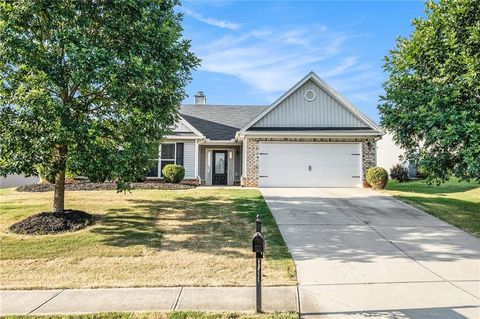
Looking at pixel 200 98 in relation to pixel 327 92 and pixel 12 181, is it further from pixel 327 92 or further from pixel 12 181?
pixel 12 181

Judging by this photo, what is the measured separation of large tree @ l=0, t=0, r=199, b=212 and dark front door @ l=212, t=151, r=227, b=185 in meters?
11.6

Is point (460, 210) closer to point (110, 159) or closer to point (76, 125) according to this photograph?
point (110, 159)

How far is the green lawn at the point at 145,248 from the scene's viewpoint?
19.2ft

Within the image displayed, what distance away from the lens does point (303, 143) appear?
18.2 m

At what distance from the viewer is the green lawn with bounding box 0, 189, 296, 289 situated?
584 cm

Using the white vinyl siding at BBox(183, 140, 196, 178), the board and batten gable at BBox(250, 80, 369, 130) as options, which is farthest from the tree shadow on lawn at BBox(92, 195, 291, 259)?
the board and batten gable at BBox(250, 80, 369, 130)

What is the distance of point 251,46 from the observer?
547 inches

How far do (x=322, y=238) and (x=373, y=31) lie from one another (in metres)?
7.78

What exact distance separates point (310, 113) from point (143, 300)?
51.1 feet

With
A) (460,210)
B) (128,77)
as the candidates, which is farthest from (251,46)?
(460,210)

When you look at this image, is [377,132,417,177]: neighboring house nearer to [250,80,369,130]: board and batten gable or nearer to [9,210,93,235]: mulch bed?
[250,80,369,130]: board and batten gable

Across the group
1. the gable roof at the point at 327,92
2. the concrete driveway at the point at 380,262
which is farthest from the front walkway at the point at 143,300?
the gable roof at the point at 327,92

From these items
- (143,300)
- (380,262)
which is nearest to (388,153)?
(380,262)

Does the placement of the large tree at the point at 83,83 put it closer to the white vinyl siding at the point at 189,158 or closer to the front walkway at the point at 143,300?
the front walkway at the point at 143,300
